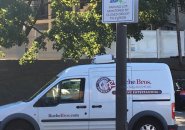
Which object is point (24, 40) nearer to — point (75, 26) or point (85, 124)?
point (75, 26)

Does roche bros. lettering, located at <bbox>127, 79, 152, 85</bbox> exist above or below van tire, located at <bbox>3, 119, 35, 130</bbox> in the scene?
above

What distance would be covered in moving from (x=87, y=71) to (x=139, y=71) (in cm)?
127

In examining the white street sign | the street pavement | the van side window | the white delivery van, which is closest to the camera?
the white street sign

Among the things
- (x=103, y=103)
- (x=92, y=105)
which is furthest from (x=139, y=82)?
(x=92, y=105)

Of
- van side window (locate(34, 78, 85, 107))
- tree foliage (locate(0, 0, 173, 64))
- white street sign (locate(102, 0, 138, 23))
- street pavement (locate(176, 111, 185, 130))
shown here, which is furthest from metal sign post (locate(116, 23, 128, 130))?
tree foliage (locate(0, 0, 173, 64))

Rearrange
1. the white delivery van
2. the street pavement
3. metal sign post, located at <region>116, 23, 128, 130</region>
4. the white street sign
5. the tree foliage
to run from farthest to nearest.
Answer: the tree foliage
the street pavement
the white delivery van
metal sign post, located at <region>116, 23, 128, 130</region>
the white street sign

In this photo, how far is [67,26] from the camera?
54.4 feet

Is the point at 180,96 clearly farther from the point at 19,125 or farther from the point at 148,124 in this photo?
the point at 19,125

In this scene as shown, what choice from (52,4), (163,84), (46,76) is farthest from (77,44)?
(163,84)

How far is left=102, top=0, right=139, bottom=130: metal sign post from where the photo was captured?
5.61 m

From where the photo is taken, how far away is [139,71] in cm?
1120

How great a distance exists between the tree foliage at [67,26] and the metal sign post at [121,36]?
1079 cm

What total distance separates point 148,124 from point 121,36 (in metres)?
5.41

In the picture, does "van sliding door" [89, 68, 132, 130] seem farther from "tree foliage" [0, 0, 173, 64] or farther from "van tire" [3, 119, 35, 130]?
"tree foliage" [0, 0, 173, 64]
